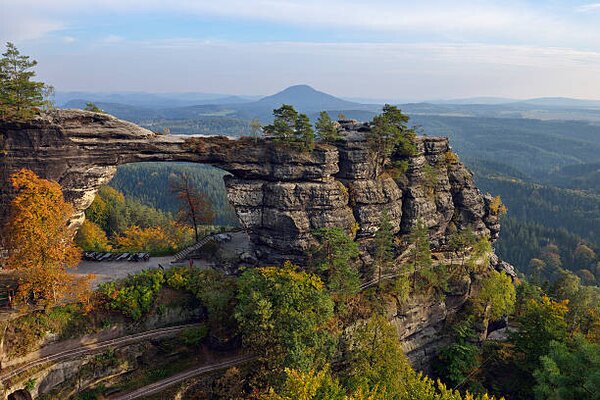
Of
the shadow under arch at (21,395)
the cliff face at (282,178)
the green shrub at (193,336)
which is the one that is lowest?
the shadow under arch at (21,395)

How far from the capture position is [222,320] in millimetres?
33000

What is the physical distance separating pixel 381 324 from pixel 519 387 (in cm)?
2107

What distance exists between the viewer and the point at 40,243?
94.2 ft

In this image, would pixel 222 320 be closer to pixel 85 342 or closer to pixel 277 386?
pixel 277 386

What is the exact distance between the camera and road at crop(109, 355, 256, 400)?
1171 inches

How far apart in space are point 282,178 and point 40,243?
22.4m

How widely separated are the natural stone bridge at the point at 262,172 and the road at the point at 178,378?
1181 cm

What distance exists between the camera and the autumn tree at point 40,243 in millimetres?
28562

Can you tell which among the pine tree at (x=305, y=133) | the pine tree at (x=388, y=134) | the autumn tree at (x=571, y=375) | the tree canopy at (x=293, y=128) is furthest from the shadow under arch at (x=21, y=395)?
the autumn tree at (x=571, y=375)

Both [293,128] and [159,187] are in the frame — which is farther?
[159,187]

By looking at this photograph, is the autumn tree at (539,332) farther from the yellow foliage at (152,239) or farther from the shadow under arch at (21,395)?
the shadow under arch at (21,395)

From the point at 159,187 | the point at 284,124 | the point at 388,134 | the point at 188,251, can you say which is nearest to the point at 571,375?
the point at 388,134

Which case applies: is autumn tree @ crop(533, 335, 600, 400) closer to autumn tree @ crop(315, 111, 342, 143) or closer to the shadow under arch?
autumn tree @ crop(315, 111, 342, 143)

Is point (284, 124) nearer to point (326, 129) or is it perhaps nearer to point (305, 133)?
point (305, 133)
